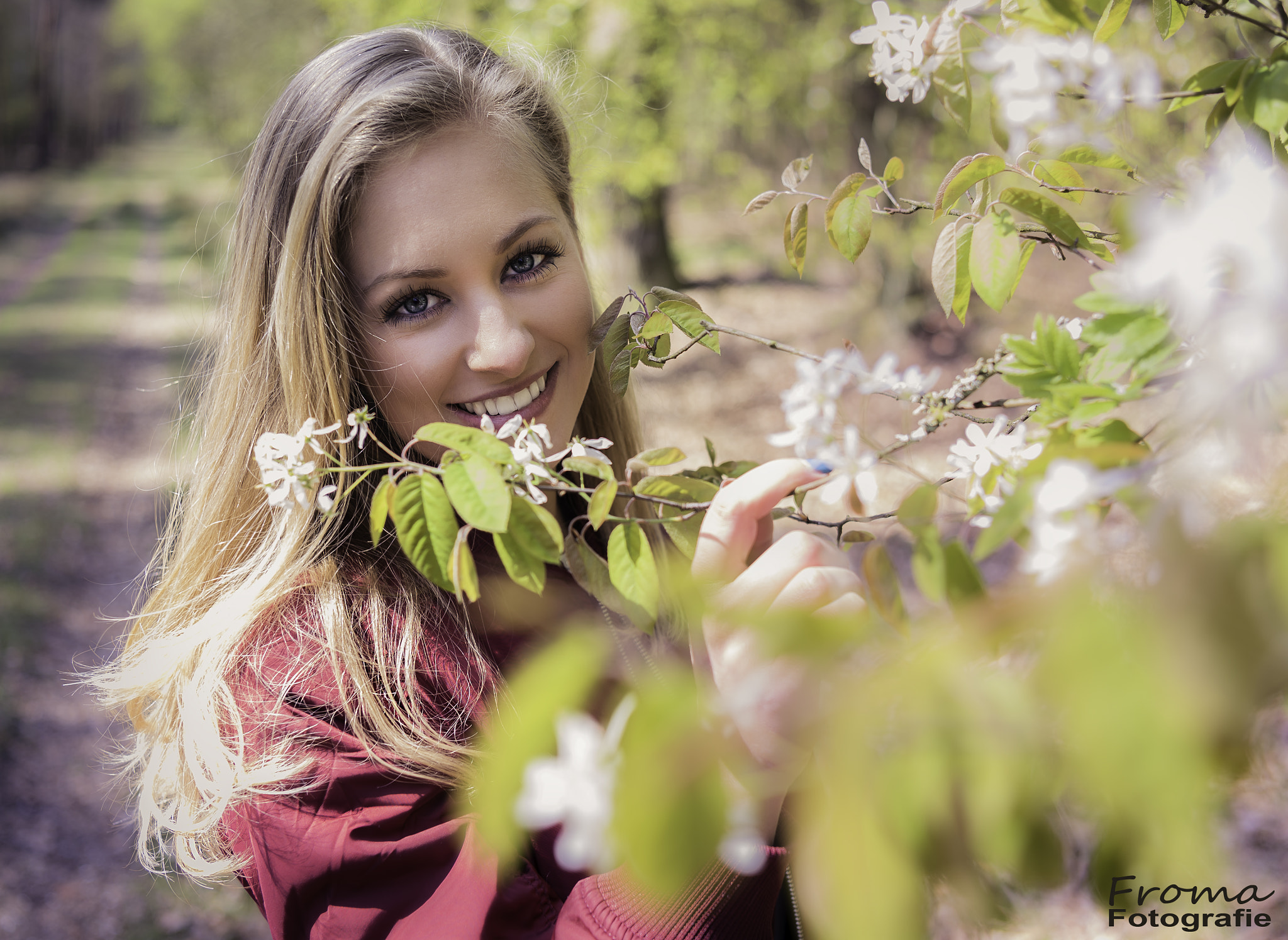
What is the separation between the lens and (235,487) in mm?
1554

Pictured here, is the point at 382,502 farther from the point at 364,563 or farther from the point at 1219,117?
the point at 1219,117

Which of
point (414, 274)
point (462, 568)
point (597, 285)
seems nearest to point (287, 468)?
point (462, 568)

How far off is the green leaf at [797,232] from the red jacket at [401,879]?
788 millimetres

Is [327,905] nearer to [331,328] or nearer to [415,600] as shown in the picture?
[415,600]

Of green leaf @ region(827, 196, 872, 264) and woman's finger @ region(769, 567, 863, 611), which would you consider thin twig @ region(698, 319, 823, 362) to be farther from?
woman's finger @ region(769, 567, 863, 611)

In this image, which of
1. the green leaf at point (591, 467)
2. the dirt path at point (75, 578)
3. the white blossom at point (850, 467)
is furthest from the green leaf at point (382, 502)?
the dirt path at point (75, 578)

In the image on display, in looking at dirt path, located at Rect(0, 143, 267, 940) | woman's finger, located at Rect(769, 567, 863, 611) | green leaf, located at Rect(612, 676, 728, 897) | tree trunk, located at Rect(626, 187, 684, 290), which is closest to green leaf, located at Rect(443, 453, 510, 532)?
woman's finger, located at Rect(769, 567, 863, 611)

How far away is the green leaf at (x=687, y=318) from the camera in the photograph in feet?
3.69

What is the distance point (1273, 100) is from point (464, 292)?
1.02 metres

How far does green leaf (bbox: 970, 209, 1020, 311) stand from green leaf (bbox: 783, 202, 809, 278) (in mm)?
295

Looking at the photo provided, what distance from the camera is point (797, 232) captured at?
3.72ft

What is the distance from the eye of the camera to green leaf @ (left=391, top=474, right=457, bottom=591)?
808 mm

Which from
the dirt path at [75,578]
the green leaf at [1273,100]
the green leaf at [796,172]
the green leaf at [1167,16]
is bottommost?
the dirt path at [75,578]

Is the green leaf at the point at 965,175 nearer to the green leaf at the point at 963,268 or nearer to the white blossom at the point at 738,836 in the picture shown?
the green leaf at the point at 963,268
